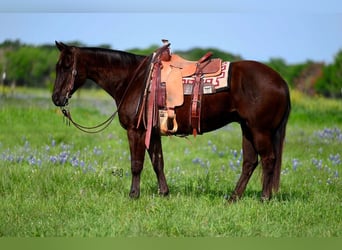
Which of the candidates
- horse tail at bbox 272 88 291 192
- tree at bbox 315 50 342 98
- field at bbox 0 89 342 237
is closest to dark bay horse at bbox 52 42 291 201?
horse tail at bbox 272 88 291 192

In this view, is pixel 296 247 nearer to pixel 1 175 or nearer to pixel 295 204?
pixel 295 204

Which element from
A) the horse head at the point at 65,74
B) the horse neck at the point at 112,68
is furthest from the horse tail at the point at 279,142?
the horse head at the point at 65,74

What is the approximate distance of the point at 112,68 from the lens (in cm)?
797

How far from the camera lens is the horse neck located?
7.94m

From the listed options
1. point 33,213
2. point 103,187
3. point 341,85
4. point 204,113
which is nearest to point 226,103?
point 204,113

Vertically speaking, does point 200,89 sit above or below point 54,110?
above

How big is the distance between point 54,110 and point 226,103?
21.5 feet

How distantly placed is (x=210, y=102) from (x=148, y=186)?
1706 mm

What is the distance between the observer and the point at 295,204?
7562 millimetres

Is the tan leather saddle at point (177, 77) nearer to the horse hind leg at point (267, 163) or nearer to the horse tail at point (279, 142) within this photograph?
the horse hind leg at point (267, 163)

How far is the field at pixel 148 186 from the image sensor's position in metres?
6.73

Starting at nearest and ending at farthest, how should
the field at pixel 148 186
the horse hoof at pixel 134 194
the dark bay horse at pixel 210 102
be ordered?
the field at pixel 148 186, the dark bay horse at pixel 210 102, the horse hoof at pixel 134 194

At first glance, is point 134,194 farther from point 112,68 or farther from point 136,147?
point 112,68

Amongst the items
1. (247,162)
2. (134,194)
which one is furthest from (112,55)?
(247,162)
